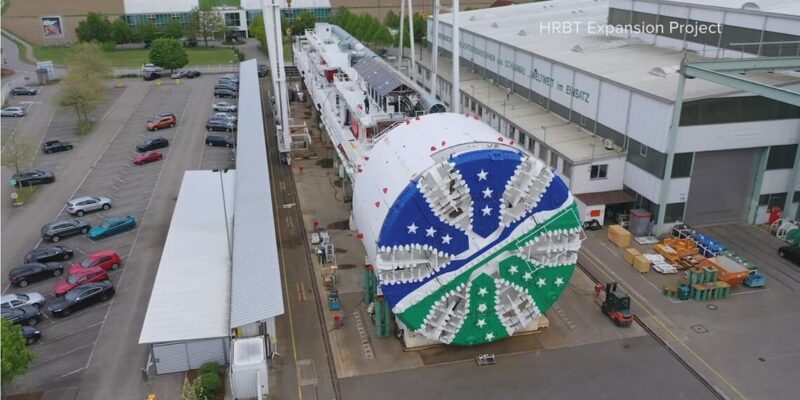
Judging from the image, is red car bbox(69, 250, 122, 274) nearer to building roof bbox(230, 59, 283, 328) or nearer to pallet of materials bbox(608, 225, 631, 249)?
building roof bbox(230, 59, 283, 328)

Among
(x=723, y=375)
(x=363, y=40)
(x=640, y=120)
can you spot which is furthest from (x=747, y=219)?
(x=363, y=40)

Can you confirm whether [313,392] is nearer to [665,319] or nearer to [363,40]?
[665,319]

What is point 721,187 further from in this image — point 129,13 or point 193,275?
point 129,13

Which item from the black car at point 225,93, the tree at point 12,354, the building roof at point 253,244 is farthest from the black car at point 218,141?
the tree at point 12,354

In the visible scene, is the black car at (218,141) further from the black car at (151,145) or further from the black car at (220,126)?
the black car at (220,126)

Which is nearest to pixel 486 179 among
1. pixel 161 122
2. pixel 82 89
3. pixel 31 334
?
pixel 31 334

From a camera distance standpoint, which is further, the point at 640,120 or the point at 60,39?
the point at 60,39

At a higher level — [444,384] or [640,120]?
[640,120]
